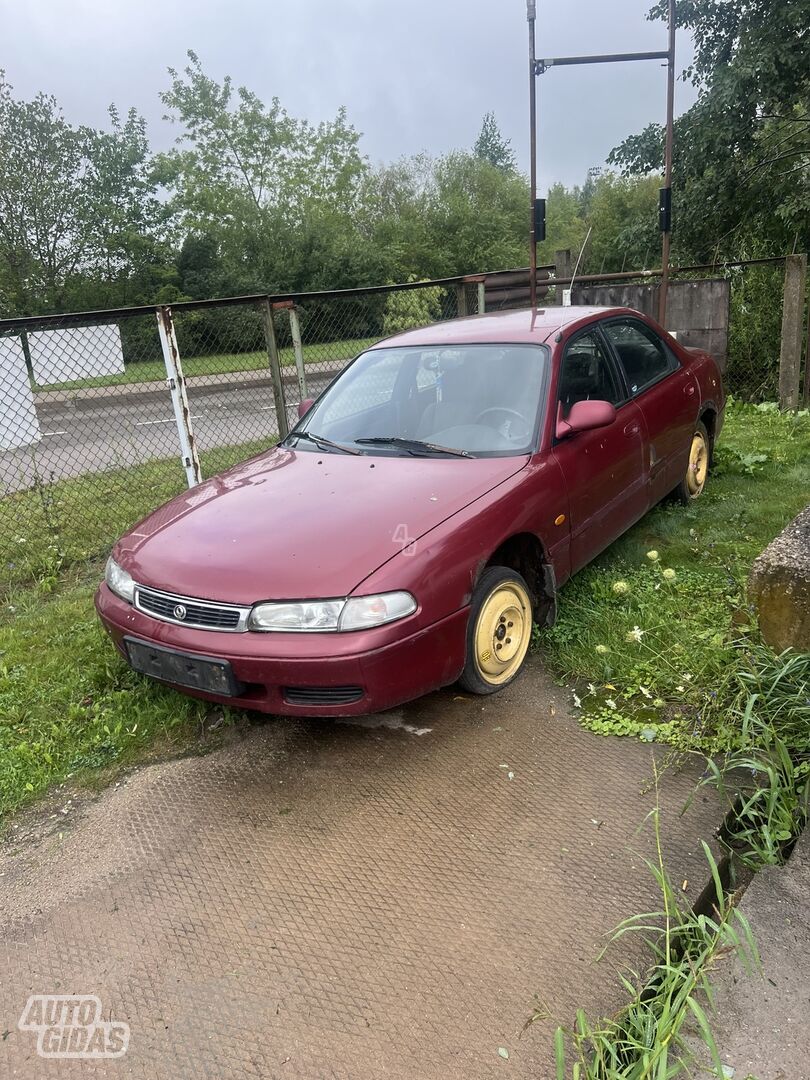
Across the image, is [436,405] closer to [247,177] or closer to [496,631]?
[496,631]

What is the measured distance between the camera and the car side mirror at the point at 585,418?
359 centimetres

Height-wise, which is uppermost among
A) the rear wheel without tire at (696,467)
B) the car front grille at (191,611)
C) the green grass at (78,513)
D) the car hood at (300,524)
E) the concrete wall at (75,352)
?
the concrete wall at (75,352)

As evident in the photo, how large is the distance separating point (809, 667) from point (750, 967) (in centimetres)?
124

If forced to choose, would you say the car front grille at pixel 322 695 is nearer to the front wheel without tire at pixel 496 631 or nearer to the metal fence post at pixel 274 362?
the front wheel without tire at pixel 496 631

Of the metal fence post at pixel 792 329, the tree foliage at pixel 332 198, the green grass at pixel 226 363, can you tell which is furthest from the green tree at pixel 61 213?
the metal fence post at pixel 792 329

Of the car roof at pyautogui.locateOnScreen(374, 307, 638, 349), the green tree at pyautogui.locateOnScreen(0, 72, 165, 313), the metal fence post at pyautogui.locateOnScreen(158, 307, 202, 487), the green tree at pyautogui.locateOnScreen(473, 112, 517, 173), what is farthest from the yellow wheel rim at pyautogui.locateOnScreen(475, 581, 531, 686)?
the green tree at pyautogui.locateOnScreen(473, 112, 517, 173)

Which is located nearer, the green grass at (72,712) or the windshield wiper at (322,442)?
the green grass at (72,712)

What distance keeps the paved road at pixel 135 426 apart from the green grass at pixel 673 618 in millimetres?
4969

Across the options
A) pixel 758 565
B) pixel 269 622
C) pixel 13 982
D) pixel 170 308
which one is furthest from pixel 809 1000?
pixel 170 308

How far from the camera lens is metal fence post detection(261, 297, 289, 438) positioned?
5.74m

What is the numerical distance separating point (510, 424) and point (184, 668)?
6.18ft

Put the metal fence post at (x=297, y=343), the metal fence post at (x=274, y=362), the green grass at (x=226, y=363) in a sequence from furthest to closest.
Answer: the green grass at (x=226, y=363)
the metal fence post at (x=297, y=343)
the metal fence post at (x=274, y=362)

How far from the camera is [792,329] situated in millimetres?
8336

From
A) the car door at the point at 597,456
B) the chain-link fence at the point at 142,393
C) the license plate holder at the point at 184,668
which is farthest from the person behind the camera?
the chain-link fence at the point at 142,393
